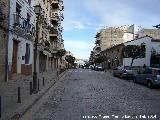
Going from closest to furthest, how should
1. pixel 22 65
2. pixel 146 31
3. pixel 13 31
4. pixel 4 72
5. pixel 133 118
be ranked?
pixel 133 118 < pixel 4 72 < pixel 13 31 < pixel 22 65 < pixel 146 31

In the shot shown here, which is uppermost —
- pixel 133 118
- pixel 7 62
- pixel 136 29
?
pixel 136 29

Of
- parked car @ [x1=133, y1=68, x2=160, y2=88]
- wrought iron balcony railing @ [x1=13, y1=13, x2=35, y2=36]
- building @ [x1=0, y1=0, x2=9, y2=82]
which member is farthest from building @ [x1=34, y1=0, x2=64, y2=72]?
parked car @ [x1=133, y1=68, x2=160, y2=88]

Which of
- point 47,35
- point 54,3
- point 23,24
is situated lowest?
point 23,24

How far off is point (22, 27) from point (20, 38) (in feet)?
3.49

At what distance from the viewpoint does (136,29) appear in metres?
100

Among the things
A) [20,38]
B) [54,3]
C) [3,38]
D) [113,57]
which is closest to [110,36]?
[113,57]

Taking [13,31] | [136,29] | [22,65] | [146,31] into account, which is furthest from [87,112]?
[136,29]

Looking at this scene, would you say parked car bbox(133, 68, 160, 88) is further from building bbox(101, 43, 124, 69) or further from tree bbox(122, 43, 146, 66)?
building bbox(101, 43, 124, 69)

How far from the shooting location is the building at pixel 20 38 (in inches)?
938

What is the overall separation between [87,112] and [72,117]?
111cm

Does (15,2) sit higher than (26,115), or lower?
higher

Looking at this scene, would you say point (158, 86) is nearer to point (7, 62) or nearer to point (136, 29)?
point (7, 62)

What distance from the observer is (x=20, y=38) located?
27.5 metres

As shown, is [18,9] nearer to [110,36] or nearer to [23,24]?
[23,24]
